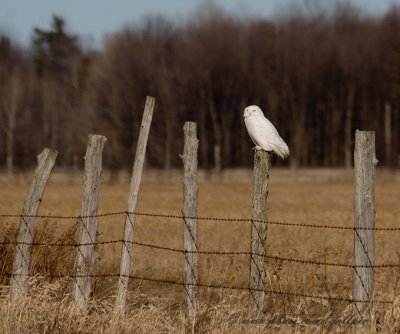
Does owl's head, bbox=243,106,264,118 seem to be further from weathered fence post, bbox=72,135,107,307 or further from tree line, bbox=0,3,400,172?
tree line, bbox=0,3,400,172

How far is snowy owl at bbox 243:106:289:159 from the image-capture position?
10.7 meters

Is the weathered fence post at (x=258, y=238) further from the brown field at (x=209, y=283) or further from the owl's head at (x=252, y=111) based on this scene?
the owl's head at (x=252, y=111)

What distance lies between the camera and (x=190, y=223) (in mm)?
10195

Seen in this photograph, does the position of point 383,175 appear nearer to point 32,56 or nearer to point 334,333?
point 334,333

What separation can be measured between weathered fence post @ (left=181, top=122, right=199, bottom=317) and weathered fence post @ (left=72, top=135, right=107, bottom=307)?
38.1 inches

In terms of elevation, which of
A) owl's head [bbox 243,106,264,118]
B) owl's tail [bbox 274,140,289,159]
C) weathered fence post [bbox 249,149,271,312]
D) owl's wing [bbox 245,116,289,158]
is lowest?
weathered fence post [bbox 249,149,271,312]

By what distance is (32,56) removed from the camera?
4673 inches

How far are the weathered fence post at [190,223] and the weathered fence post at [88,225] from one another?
968 millimetres

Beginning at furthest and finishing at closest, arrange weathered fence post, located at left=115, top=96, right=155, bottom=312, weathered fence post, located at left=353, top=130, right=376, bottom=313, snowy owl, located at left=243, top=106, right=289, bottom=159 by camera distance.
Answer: snowy owl, located at left=243, top=106, right=289, bottom=159, weathered fence post, located at left=115, top=96, right=155, bottom=312, weathered fence post, located at left=353, top=130, right=376, bottom=313

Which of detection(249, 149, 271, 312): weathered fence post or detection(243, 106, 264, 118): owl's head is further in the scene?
detection(243, 106, 264, 118): owl's head

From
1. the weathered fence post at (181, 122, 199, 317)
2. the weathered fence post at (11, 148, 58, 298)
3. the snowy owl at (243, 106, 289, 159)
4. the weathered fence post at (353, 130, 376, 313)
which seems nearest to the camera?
the weathered fence post at (353, 130, 376, 313)

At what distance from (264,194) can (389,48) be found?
71395 millimetres

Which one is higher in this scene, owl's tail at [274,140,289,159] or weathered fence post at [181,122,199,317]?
owl's tail at [274,140,289,159]

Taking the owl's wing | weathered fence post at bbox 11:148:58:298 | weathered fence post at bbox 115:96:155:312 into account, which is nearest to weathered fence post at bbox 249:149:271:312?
the owl's wing
